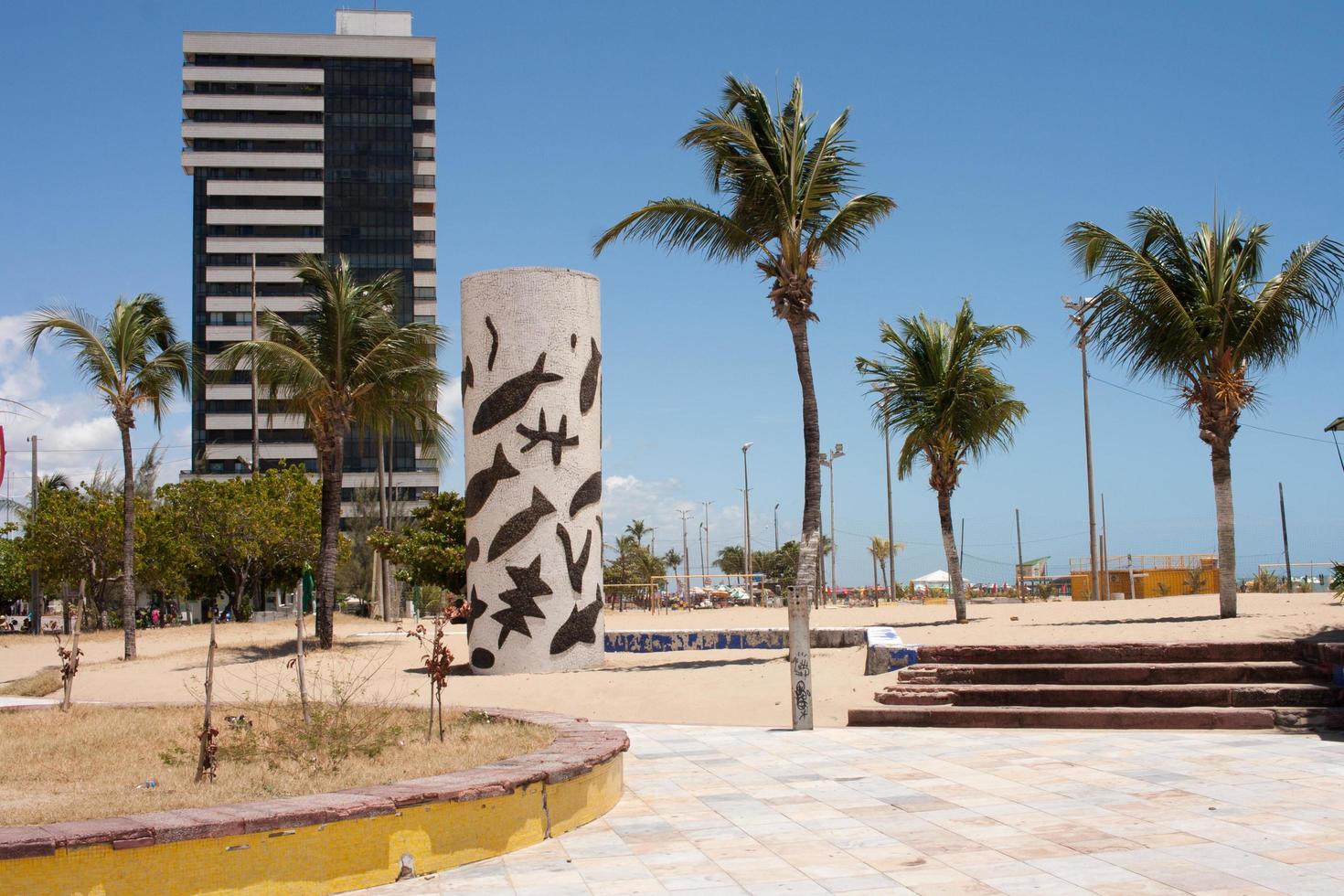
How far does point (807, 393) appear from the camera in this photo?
1727 centimetres

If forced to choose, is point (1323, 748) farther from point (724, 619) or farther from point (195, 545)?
point (195, 545)

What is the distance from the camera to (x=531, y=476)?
18281 mm

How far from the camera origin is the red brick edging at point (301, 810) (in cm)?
507

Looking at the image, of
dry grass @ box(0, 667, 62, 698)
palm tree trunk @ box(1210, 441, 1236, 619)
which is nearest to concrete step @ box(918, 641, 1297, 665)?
palm tree trunk @ box(1210, 441, 1236, 619)

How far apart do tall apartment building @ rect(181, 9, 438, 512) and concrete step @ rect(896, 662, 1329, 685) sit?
77.9 m

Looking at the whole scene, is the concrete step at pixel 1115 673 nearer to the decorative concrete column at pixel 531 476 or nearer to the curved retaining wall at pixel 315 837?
the curved retaining wall at pixel 315 837

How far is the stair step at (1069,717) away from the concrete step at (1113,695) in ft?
0.63

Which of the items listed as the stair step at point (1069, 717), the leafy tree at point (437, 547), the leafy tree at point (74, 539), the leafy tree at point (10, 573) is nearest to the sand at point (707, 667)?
the stair step at point (1069, 717)

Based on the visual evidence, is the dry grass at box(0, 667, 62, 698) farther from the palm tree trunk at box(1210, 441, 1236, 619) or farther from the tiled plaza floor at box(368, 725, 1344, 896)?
the palm tree trunk at box(1210, 441, 1236, 619)

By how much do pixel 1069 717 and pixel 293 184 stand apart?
89829 millimetres

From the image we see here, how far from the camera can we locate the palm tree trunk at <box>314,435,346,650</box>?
945 inches

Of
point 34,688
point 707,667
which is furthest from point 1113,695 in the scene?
point 34,688

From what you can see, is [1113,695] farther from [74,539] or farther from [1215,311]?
[74,539]

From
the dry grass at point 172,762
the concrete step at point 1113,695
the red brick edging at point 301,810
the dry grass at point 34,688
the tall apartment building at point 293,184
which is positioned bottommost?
the dry grass at point 34,688
